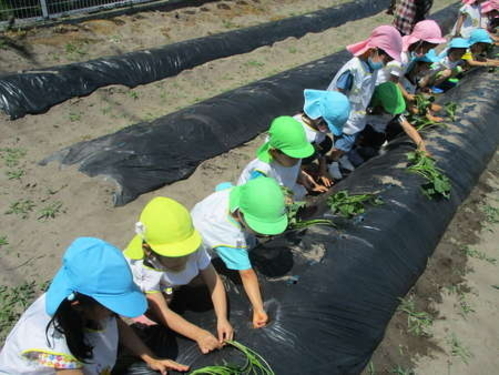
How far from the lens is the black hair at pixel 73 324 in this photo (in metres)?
1.61

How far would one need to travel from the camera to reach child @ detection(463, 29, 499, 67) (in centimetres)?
641

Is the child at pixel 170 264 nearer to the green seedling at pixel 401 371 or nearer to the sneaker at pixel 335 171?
the green seedling at pixel 401 371

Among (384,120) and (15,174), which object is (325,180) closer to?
(384,120)

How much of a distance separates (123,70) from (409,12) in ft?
15.2

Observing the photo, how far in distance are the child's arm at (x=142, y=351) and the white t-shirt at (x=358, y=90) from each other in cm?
298

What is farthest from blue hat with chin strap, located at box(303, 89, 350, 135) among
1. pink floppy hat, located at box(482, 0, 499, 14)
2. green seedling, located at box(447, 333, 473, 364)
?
pink floppy hat, located at box(482, 0, 499, 14)

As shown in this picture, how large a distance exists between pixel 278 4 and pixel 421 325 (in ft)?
37.3

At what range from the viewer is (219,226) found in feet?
8.16

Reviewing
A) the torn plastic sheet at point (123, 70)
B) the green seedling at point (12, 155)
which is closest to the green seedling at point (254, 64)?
the torn plastic sheet at point (123, 70)

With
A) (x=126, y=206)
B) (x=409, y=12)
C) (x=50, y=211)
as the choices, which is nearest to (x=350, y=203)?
(x=126, y=206)

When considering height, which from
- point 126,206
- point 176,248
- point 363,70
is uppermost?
point 363,70

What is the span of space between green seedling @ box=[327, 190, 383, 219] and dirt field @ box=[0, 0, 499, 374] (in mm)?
810

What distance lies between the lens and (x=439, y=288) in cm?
339

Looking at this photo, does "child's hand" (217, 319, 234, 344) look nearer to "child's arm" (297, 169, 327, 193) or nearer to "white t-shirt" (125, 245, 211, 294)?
"white t-shirt" (125, 245, 211, 294)
